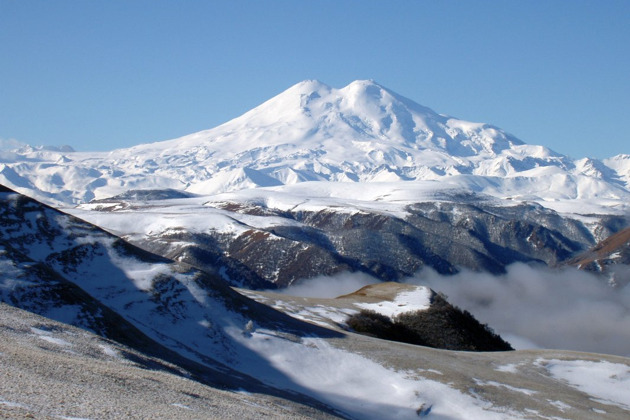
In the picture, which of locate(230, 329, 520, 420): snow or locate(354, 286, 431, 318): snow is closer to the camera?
locate(230, 329, 520, 420): snow

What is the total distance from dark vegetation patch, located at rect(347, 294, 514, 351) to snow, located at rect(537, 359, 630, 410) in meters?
19.5

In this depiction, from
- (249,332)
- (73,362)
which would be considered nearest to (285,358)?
(249,332)

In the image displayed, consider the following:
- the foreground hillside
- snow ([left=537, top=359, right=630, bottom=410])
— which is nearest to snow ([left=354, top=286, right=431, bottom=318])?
the foreground hillside

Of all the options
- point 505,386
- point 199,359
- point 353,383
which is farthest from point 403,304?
point 199,359

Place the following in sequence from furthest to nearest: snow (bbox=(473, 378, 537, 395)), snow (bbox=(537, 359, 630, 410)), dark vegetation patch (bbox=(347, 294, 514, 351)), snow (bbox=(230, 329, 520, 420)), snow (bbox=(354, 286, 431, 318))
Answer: snow (bbox=(354, 286, 431, 318))
dark vegetation patch (bbox=(347, 294, 514, 351))
snow (bbox=(537, 359, 630, 410))
snow (bbox=(473, 378, 537, 395))
snow (bbox=(230, 329, 520, 420))

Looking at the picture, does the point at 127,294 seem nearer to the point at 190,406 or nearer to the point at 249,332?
the point at 249,332

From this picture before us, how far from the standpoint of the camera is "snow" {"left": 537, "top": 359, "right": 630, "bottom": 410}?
6732 centimetres

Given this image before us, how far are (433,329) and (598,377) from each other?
2713 cm

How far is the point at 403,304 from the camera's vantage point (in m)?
104

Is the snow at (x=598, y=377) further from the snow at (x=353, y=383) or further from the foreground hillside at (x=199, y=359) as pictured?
the snow at (x=353, y=383)

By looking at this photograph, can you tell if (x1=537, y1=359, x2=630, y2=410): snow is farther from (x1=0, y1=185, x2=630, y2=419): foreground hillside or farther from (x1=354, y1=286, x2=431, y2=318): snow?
(x1=354, y1=286, x2=431, y2=318): snow

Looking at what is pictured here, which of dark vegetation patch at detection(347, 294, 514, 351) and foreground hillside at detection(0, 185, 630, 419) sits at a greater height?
dark vegetation patch at detection(347, 294, 514, 351)

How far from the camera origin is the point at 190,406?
37031 mm

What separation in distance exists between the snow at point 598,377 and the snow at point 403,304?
26.1 m
